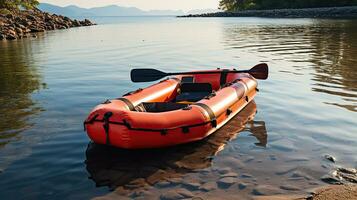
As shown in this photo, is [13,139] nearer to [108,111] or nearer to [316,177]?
[108,111]

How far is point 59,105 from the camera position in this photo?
10.1 meters

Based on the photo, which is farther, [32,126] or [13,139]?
[32,126]

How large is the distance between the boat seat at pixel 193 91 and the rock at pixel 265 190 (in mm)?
3944

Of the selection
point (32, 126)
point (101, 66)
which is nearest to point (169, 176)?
point (32, 126)

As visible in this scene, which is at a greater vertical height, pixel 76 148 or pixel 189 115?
pixel 189 115

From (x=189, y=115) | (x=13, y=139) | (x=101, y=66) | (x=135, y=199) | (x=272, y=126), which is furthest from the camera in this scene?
(x=101, y=66)

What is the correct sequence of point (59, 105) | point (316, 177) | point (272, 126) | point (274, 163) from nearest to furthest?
point (316, 177), point (274, 163), point (272, 126), point (59, 105)

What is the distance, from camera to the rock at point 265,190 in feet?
17.1

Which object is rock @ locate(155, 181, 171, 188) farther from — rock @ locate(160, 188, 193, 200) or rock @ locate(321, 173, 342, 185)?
rock @ locate(321, 173, 342, 185)

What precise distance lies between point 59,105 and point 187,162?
5.08 meters

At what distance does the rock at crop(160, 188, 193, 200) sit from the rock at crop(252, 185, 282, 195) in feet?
2.97

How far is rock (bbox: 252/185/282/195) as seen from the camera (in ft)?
17.1

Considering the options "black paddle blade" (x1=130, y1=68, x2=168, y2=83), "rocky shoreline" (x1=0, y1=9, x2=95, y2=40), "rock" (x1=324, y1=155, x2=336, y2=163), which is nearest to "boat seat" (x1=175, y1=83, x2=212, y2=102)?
"black paddle blade" (x1=130, y1=68, x2=168, y2=83)

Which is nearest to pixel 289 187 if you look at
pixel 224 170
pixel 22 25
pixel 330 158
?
pixel 224 170
